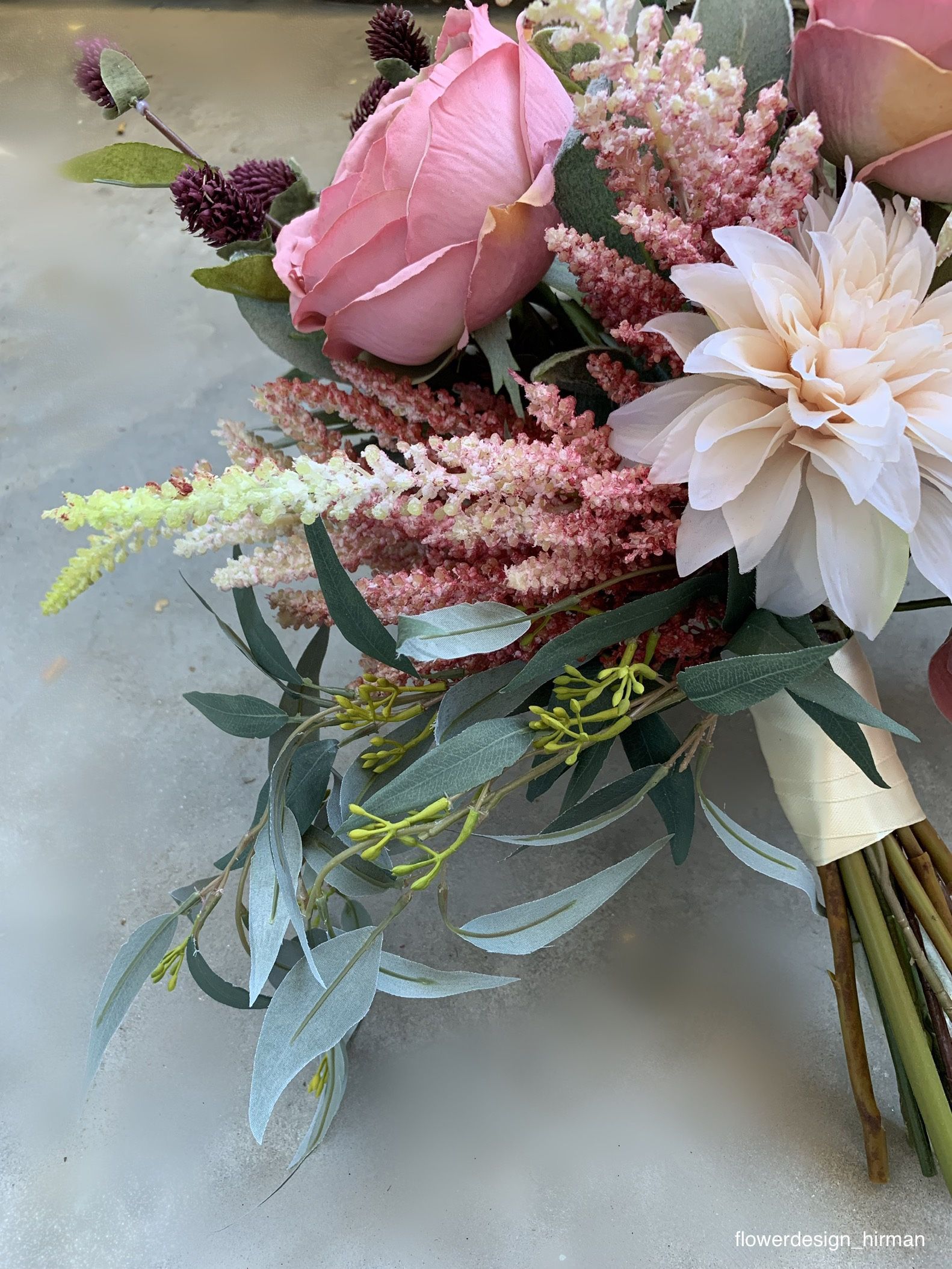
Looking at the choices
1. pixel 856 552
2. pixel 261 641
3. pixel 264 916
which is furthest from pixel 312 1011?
pixel 856 552

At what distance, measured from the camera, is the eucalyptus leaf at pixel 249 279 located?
39 cm

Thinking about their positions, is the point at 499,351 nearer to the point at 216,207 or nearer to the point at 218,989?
the point at 216,207

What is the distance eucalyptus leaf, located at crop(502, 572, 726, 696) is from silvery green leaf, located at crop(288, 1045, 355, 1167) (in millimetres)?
188

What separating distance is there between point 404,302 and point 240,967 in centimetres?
35

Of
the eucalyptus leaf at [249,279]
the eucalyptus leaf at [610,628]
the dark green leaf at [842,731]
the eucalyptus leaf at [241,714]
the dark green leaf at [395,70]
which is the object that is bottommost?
the dark green leaf at [842,731]

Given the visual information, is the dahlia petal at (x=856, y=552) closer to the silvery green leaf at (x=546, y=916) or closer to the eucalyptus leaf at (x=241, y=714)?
the silvery green leaf at (x=546, y=916)

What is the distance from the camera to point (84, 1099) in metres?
0.48

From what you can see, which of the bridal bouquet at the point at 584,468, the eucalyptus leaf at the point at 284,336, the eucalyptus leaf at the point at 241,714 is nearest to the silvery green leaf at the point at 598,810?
the bridal bouquet at the point at 584,468

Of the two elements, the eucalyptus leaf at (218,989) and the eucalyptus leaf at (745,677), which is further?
the eucalyptus leaf at (218,989)

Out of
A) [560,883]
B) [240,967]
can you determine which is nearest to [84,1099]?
[240,967]

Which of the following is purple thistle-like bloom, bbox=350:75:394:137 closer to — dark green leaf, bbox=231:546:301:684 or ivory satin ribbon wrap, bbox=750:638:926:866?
dark green leaf, bbox=231:546:301:684

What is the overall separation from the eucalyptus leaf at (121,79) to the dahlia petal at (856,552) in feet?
1.03

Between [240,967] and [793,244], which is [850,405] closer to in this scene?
[793,244]

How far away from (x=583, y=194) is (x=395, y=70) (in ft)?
0.52
